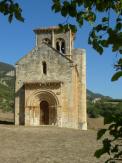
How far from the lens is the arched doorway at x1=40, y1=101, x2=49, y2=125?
29.8 m

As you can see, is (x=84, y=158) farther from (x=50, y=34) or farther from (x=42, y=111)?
(x=50, y=34)

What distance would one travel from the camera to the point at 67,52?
33438 millimetres

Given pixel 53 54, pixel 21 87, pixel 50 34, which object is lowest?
pixel 21 87

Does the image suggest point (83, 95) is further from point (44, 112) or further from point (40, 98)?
point (40, 98)

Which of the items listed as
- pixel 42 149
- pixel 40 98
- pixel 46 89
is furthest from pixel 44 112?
pixel 42 149

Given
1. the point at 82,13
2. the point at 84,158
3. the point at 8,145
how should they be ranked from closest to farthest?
1. the point at 82,13
2. the point at 84,158
3. the point at 8,145

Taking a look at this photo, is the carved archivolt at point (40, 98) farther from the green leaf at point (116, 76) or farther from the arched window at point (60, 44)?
the green leaf at point (116, 76)

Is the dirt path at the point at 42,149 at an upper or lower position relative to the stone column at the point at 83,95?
lower

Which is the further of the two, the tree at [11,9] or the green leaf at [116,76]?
the tree at [11,9]

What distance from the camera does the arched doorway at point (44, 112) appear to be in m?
29.8

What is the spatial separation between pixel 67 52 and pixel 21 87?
5388 millimetres

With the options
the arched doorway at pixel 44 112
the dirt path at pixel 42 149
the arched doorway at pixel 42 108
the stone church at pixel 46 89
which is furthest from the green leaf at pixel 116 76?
the arched doorway at pixel 44 112

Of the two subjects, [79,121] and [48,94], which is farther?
[79,121]

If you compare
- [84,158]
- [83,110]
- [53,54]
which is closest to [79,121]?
[83,110]
